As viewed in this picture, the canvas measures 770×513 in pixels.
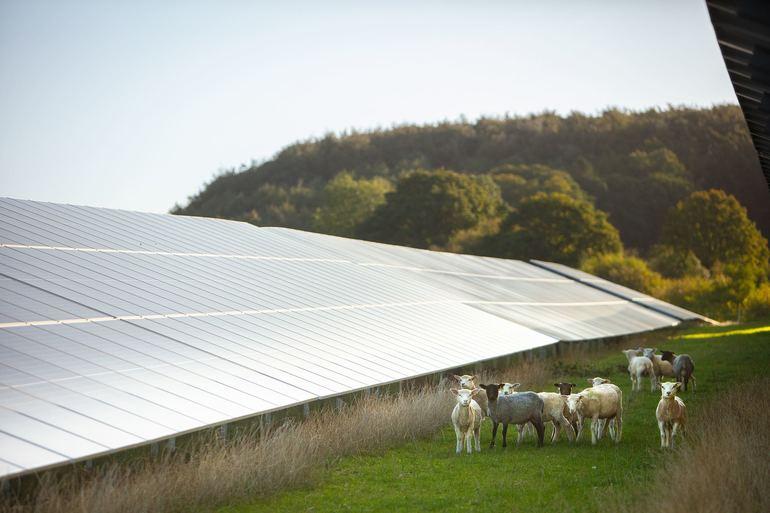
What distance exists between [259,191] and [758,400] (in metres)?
105

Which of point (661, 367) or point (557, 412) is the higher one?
point (557, 412)

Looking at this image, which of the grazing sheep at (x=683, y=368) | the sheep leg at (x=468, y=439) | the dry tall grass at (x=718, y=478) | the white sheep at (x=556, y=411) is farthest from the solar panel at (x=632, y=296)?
the dry tall grass at (x=718, y=478)

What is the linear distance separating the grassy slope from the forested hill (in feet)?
274

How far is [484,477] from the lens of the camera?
642 inches

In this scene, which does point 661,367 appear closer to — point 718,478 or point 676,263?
point 718,478

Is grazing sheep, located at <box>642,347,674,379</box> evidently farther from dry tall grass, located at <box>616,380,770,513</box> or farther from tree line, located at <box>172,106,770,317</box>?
tree line, located at <box>172,106,770,317</box>

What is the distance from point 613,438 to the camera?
19688 millimetres

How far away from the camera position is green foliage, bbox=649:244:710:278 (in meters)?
83.7

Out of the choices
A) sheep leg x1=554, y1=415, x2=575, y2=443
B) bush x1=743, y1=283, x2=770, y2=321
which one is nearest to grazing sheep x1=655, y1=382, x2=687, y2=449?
sheep leg x1=554, y1=415, x2=575, y2=443

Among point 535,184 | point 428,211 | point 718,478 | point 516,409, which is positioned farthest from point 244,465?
point 535,184

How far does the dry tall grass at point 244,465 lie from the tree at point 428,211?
69302mm

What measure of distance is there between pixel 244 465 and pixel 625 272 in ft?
215

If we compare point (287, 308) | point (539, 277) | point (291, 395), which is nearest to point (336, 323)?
point (287, 308)

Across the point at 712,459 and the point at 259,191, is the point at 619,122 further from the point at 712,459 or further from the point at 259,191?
the point at 712,459
